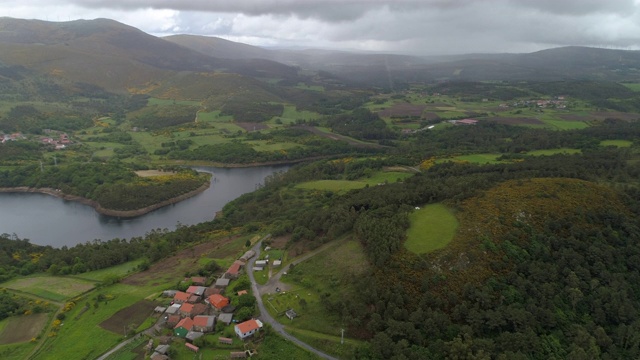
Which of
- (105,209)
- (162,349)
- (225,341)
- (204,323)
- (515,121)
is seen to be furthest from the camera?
(515,121)

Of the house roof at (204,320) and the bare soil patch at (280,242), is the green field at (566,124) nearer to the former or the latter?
the bare soil patch at (280,242)

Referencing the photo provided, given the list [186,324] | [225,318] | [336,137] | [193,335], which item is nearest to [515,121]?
[336,137]

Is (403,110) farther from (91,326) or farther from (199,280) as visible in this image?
(91,326)

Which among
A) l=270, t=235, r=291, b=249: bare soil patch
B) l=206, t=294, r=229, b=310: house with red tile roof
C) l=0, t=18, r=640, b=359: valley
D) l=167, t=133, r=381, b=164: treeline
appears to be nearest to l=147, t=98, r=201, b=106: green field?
l=167, t=133, r=381, b=164: treeline

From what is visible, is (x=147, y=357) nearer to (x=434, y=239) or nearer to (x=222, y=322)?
(x=222, y=322)

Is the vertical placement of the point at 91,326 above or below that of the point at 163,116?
below

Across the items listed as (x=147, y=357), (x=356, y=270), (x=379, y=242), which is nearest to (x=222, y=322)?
(x=147, y=357)

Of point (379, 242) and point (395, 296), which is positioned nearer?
point (395, 296)
